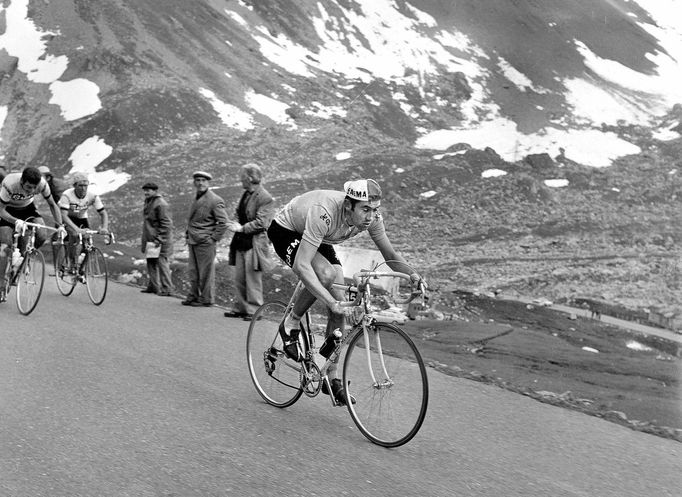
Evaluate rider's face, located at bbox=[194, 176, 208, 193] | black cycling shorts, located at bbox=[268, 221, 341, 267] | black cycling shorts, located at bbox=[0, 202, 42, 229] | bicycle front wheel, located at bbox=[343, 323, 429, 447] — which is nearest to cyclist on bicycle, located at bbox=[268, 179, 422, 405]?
black cycling shorts, located at bbox=[268, 221, 341, 267]

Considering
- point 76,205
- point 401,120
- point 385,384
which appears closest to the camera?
point 385,384

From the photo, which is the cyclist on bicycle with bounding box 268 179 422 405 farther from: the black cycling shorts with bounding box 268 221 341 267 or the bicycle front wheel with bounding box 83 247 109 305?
the bicycle front wheel with bounding box 83 247 109 305

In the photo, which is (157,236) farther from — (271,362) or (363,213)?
(363,213)

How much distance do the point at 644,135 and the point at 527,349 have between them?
137 ft

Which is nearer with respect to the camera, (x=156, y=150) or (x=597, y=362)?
(x=597, y=362)

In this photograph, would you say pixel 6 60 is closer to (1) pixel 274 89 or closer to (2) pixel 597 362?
(1) pixel 274 89

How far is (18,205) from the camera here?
9.64m

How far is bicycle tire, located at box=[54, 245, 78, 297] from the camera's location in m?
11.3

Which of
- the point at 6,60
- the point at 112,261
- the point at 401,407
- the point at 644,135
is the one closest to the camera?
the point at 401,407

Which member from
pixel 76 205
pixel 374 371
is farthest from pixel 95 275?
pixel 374 371

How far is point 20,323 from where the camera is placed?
29.4 ft

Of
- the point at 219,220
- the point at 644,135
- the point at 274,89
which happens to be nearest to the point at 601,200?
the point at 644,135

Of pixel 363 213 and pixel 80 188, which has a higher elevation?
pixel 363 213

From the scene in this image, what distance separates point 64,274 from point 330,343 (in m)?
7.35
